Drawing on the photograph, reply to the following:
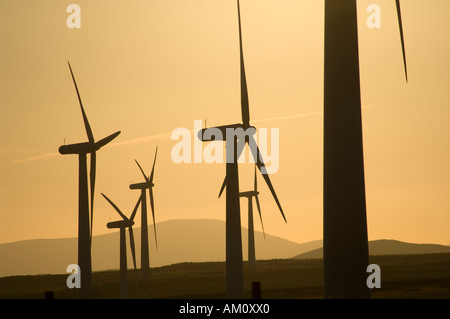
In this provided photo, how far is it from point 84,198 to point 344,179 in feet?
111

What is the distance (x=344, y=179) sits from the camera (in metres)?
29.4

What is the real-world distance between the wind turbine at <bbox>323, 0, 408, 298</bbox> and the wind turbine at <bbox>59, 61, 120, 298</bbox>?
29190mm

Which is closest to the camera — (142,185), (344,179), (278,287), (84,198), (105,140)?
(344,179)

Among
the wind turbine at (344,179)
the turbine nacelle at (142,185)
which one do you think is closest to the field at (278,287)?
the turbine nacelle at (142,185)

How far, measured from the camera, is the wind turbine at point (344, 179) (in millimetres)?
A: 29062

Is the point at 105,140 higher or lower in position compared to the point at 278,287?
higher

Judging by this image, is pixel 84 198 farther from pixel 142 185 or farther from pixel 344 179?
pixel 142 185

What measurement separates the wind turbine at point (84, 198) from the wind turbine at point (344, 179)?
95.8 ft

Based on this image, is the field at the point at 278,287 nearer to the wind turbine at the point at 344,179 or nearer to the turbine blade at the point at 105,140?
the turbine blade at the point at 105,140

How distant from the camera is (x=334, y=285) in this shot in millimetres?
29281

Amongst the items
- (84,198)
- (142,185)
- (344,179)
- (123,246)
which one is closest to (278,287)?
(123,246)
